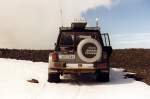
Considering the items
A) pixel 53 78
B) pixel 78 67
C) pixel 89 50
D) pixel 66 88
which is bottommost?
pixel 66 88

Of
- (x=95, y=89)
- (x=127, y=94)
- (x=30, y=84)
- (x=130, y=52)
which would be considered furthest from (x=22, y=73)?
(x=130, y=52)

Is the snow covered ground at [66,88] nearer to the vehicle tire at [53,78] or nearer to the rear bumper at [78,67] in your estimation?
the vehicle tire at [53,78]

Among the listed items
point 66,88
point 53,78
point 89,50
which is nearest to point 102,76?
point 89,50

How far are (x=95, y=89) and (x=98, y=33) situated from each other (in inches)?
136

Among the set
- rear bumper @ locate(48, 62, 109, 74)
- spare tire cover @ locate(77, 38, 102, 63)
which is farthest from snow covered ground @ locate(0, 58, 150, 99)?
spare tire cover @ locate(77, 38, 102, 63)

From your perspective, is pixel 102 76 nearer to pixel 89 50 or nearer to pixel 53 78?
pixel 89 50

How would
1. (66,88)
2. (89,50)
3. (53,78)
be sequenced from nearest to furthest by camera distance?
(66,88) < (89,50) < (53,78)

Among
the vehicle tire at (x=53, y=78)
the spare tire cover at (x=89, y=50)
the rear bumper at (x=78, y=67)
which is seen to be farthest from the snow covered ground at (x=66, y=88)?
the spare tire cover at (x=89, y=50)

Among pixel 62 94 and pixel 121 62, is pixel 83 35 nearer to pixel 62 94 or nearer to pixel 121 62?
pixel 62 94

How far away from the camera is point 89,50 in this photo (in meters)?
19.1

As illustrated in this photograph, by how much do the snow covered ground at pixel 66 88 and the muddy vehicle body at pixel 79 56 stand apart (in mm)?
523

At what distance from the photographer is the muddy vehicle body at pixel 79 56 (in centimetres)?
1908

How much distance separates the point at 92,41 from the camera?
750 inches

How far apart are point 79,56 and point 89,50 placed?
453 mm
